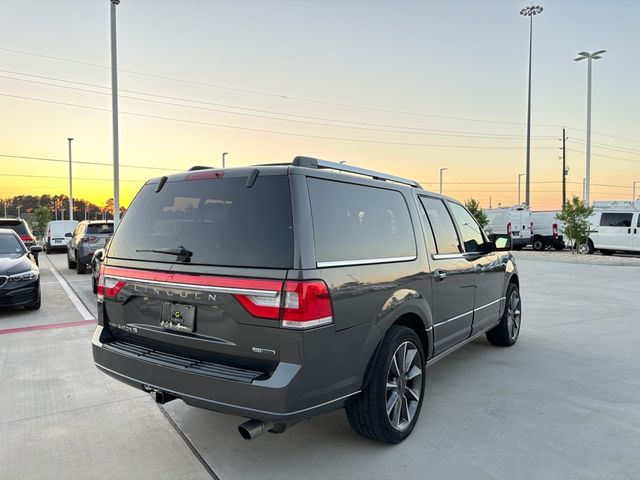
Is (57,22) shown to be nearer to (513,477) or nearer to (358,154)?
(513,477)

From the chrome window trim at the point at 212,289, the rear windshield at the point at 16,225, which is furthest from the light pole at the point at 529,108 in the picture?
the chrome window trim at the point at 212,289

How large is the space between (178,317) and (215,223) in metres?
0.62

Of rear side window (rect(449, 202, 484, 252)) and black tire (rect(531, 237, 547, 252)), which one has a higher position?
rear side window (rect(449, 202, 484, 252))

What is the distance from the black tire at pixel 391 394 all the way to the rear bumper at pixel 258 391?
18 cm

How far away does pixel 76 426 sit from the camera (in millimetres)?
3521

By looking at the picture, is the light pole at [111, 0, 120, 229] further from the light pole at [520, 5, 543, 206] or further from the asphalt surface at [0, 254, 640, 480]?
the light pole at [520, 5, 543, 206]

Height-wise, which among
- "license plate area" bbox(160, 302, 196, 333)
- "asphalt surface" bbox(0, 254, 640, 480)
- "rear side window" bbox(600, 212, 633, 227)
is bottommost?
"asphalt surface" bbox(0, 254, 640, 480)

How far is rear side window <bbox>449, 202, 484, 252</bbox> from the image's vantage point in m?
4.71

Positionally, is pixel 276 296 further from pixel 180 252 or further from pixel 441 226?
pixel 441 226

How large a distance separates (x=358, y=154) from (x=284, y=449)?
124 ft

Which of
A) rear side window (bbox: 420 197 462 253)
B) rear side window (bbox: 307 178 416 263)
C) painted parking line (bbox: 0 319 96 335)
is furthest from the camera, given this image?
painted parking line (bbox: 0 319 96 335)

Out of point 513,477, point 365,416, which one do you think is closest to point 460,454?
point 513,477

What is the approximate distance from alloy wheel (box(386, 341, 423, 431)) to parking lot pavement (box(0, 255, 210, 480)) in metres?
1.31

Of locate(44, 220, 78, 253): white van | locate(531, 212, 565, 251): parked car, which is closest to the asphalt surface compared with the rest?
locate(44, 220, 78, 253): white van
